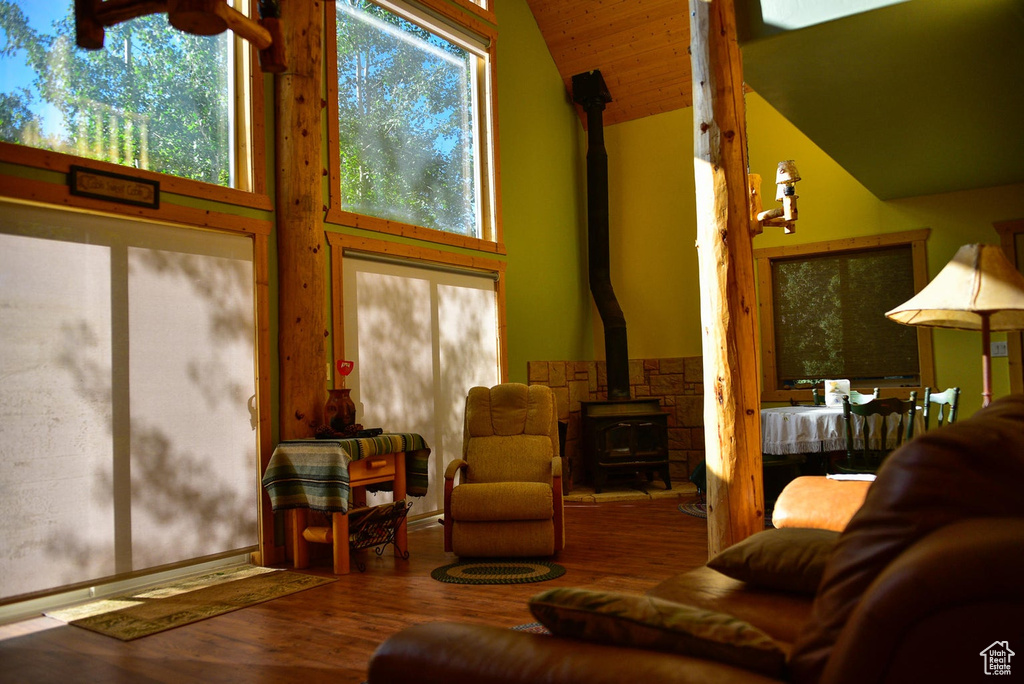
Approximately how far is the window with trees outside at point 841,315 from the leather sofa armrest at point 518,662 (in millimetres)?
6431

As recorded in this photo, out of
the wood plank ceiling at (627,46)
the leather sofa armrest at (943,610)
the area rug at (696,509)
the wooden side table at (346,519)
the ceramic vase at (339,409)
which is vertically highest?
the wood plank ceiling at (627,46)

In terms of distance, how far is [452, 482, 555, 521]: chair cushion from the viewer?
4.35 m

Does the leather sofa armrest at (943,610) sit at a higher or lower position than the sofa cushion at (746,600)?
higher

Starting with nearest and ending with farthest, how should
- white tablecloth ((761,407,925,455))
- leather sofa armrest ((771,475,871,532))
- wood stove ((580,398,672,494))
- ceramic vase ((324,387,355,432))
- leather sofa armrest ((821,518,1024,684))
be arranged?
leather sofa armrest ((821,518,1024,684)) < leather sofa armrest ((771,475,871,532)) < ceramic vase ((324,387,355,432)) < white tablecloth ((761,407,925,455)) < wood stove ((580,398,672,494))

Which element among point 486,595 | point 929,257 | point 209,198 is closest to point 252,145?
point 209,198

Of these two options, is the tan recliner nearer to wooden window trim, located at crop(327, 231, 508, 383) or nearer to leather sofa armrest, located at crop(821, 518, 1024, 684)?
wooden window trim, located at crop(327, 231, 508, 383)

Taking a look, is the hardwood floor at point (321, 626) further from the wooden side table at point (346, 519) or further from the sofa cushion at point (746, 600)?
the sofa cushion at point (746, 600)

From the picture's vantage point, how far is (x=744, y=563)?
2.09m

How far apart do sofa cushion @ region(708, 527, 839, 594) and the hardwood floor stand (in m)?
1.37

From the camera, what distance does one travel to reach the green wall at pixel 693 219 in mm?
6523

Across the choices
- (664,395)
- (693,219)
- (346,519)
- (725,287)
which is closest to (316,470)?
(346,519)

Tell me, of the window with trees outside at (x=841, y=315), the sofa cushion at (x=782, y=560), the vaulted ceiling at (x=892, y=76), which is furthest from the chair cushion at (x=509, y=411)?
the window with trees outside at (x=841, y=315)

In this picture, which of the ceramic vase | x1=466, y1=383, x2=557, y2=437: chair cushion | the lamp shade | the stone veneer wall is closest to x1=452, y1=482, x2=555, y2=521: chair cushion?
x1=466, y1=383, x2=557, y2=437: chair cushion

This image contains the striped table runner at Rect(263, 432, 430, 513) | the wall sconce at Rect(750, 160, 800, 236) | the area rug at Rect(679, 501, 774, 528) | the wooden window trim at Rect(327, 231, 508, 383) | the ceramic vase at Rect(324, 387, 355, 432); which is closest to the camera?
the wall sconce at Rect(750, 160, 800, 236)
